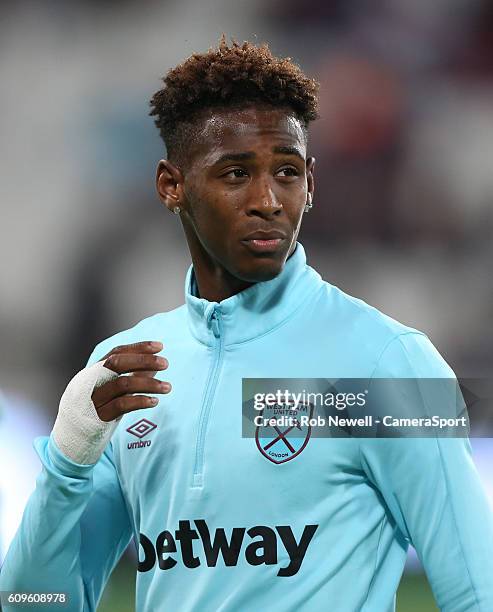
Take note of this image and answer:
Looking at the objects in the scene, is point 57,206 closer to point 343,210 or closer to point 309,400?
point 343,210

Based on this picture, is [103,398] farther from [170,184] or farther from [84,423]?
[170,184]

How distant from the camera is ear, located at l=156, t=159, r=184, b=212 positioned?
1.20 metres

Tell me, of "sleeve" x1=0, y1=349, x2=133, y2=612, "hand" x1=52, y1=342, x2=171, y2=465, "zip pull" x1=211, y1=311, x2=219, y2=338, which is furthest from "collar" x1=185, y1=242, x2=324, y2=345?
"sleeve" x1=0, y1=349, x2=133, y2=612

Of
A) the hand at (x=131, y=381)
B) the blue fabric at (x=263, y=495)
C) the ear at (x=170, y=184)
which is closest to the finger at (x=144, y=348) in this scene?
the hand at (x=131, y=381)

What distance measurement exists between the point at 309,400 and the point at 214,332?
0.44ft

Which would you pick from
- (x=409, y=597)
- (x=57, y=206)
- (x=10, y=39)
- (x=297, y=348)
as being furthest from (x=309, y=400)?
(x=10, y=39)

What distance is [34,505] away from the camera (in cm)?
116

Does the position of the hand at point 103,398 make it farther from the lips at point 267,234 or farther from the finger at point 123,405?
the lips at point 267,234

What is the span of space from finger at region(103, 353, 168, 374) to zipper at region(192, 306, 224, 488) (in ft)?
0.28

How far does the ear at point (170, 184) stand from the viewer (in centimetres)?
120

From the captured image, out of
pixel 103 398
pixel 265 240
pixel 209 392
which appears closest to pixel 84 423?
pixel 103 398

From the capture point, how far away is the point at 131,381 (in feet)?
3.49

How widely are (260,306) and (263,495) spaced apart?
210 mm

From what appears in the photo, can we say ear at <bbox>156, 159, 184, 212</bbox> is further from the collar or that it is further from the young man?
the collar
